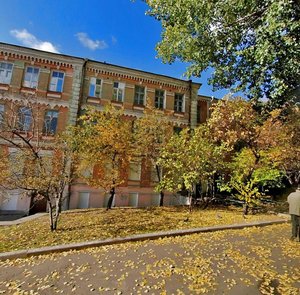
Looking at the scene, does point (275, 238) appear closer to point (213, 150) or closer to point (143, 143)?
point (213, 150)

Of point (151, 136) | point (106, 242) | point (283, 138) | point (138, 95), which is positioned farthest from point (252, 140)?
point (138, 95)

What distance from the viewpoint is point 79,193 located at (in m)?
17.6

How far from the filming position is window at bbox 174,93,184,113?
71.7ft

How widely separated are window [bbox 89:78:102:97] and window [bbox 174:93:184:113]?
24.2ft

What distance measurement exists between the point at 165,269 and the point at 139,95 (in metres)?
17.5

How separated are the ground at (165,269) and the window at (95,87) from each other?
1533 centimetres

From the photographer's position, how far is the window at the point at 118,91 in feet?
66.6

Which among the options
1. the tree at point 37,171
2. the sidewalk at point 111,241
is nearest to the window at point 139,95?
the tree at point 37,171

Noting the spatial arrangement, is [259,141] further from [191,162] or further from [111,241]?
[111,241]

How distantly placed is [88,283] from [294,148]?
1370cm

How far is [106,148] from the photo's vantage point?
47.0 feet

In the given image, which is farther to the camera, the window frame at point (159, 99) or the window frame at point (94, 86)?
the window frame at point (159, 99)

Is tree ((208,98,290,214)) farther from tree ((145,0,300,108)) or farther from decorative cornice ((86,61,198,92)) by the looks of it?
decorative cornice ((86,61,198,92))

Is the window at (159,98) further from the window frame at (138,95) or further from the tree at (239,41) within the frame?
the tree at (239,41)
